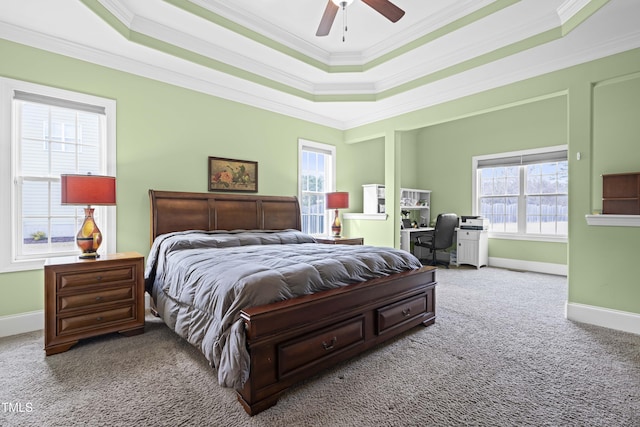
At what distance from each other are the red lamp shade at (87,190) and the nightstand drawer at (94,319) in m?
0.94

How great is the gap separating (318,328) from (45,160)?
317 centimetres

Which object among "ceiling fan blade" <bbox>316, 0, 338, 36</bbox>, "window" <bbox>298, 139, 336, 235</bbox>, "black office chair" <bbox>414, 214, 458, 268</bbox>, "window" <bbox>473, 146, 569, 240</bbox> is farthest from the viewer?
"black office chair" <bbox>414, 214, 458, 268</bbox>

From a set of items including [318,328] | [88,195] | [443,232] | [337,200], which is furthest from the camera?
[443,232]

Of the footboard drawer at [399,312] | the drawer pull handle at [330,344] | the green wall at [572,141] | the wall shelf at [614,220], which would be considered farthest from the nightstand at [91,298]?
the wall shelf at [614,220]

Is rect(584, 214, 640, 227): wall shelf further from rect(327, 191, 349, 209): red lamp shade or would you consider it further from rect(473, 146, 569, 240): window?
rect(327, 191, 349, 209): red lamp shade

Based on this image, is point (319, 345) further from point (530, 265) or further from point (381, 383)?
point (530, 265)

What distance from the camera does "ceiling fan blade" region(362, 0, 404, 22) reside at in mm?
2466

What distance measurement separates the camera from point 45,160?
304cm

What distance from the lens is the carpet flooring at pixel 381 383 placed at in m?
1.68

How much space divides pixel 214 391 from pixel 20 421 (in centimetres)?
99

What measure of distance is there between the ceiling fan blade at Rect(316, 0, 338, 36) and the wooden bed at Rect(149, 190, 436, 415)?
88.8 inches

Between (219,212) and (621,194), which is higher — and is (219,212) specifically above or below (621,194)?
below

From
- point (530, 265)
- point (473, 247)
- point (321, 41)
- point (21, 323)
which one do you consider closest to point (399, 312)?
point (321, 41)

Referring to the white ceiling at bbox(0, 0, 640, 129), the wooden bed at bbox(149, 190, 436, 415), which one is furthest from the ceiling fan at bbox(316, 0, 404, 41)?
the wooden bed at bbox(149, 190, 436, 415)
